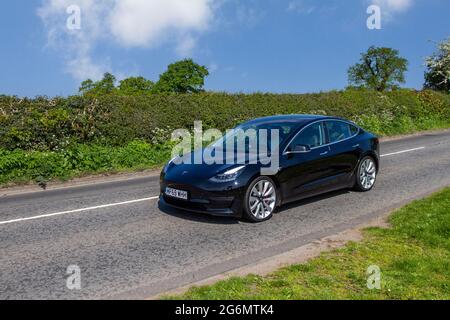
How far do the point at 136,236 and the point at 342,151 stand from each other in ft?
14.0

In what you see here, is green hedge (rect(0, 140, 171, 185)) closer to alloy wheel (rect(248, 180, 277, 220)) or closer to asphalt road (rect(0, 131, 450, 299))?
asphalt road (rect(0, 131, 450, 299))

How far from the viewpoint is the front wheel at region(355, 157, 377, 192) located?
9.30 m

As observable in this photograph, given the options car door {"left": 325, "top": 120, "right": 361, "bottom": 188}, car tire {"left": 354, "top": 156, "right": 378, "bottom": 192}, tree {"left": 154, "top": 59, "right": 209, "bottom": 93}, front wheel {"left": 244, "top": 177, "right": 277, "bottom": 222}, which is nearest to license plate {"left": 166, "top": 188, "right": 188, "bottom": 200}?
front wheel {"left": 244, "top": 177, "right": 277, "bottom": 222}

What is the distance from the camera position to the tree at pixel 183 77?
232 feet

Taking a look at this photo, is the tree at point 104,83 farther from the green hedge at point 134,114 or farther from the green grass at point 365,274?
the green grass at point 365,274

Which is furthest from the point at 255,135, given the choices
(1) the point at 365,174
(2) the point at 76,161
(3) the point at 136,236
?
(2) the point at 76,161

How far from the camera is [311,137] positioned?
834cm

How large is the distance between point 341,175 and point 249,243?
10.4 ft

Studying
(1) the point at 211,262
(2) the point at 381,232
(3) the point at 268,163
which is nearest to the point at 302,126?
(3) the point at 268,163

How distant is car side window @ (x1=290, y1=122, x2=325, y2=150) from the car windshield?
180mm
